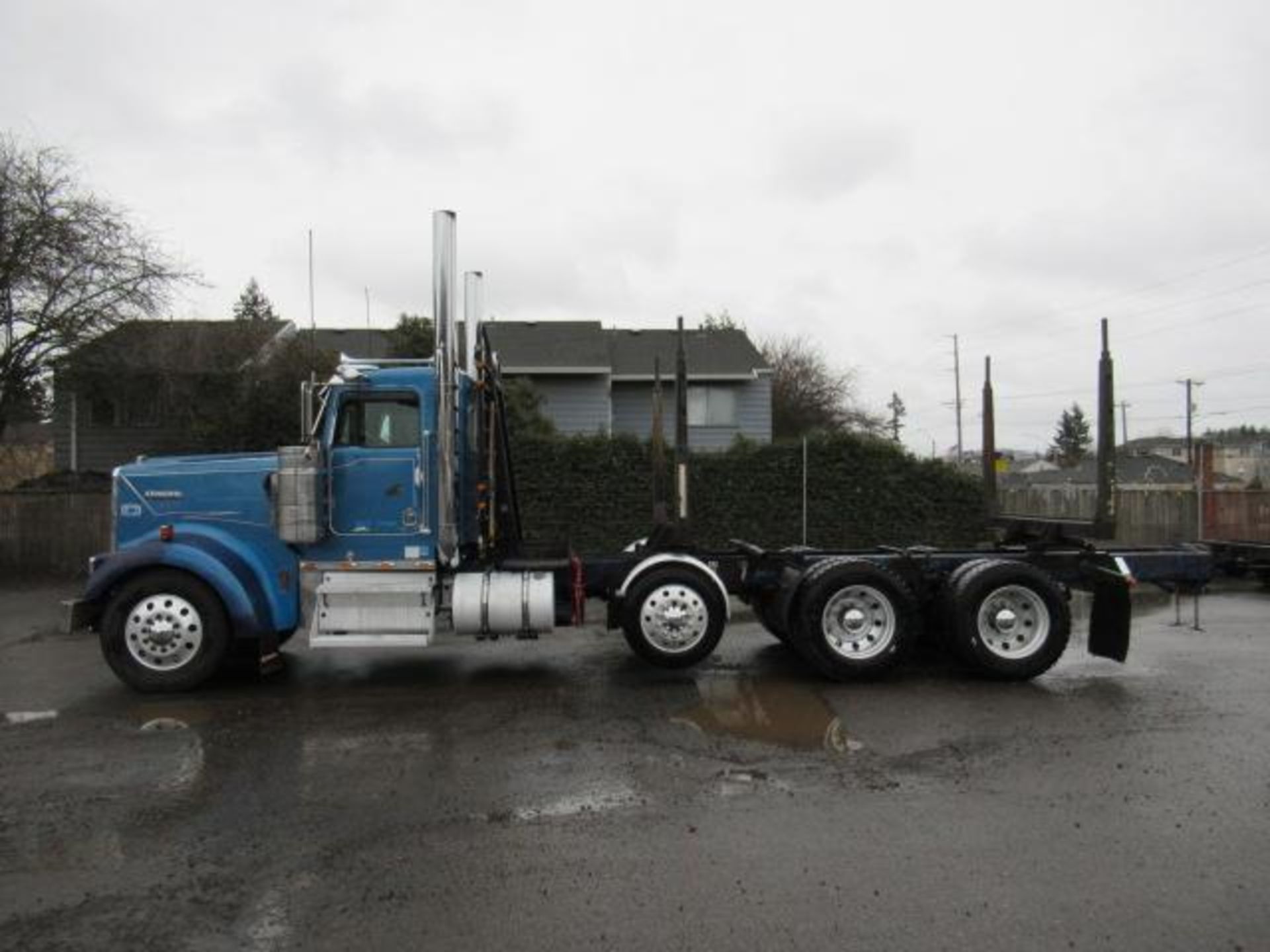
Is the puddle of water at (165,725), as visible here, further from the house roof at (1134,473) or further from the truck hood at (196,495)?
the house roof at (1134,473)

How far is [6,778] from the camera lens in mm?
5785

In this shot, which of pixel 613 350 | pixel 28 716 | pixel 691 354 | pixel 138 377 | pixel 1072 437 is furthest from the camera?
pixel 1072 437

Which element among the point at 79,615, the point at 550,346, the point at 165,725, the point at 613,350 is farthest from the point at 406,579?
the point at 613,350

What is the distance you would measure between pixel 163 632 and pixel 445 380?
9.93ft

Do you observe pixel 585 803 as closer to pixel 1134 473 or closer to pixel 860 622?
pixel 860 622

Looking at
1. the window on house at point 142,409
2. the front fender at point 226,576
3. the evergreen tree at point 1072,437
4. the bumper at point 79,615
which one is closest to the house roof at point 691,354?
the window on house at point 142,409

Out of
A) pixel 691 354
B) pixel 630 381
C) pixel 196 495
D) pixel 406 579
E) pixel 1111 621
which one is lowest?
pixel 1111 621

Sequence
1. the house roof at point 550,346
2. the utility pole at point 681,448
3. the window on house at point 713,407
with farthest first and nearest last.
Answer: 1. the window on house at point 713,407
2. the house roof at point 550,346
3. the utility pole at point 681,448

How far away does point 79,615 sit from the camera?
25.7ft

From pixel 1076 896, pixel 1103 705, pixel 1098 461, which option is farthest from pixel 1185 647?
pixel 1076 896

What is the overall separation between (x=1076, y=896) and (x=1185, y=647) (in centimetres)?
685

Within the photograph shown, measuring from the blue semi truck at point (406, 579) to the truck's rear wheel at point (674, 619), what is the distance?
0.05ft

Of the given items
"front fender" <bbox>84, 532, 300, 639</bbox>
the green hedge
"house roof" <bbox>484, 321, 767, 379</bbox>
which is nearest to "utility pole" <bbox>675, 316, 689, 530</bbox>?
"front fender" <bbox>84, 532, 300, 639</bbox>

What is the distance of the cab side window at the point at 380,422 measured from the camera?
8.35 metres
